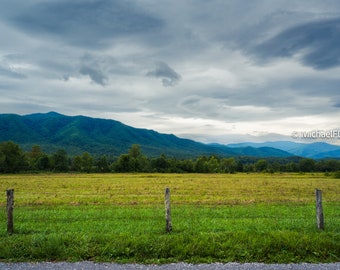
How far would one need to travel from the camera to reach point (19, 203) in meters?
22.4

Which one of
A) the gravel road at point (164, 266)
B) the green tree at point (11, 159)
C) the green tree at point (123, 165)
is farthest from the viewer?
the green tree at point (123, 165)

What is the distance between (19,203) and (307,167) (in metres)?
158

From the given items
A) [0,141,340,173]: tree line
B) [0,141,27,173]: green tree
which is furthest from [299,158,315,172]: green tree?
[0,141,27,173]: green tree

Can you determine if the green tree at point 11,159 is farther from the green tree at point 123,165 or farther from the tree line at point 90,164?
the green tree at point 123,165

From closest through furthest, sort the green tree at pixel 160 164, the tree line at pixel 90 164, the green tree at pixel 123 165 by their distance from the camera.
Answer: the tree line at pixel 90 164, the green tree at pixel 123 165, the green tree at pixel 160 164

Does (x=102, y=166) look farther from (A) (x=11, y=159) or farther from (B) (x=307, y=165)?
(B) (x=307, y=165)

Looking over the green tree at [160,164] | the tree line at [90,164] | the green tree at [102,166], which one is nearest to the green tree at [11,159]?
the tree line at [90,164]

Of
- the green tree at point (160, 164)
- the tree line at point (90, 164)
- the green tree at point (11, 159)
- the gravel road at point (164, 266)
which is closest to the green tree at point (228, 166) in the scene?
the tree line at point (90, 164)

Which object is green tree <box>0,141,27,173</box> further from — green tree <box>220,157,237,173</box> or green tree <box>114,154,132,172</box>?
green tree <box>220,157,237,173</box>

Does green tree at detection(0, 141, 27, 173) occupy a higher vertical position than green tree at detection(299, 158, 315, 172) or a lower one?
higher

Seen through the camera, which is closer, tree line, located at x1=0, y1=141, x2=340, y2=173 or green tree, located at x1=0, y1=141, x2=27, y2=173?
green tree, located at x1=0, y1=141, x2=27, y2=173

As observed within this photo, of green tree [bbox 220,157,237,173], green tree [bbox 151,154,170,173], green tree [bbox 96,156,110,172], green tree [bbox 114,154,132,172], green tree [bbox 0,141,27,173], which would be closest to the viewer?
green tree [bbox 0,141,27,173]

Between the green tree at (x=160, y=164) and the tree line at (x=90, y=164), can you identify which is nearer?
the tree line at (x=90, y=164)

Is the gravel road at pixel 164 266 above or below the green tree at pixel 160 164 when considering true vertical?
above
